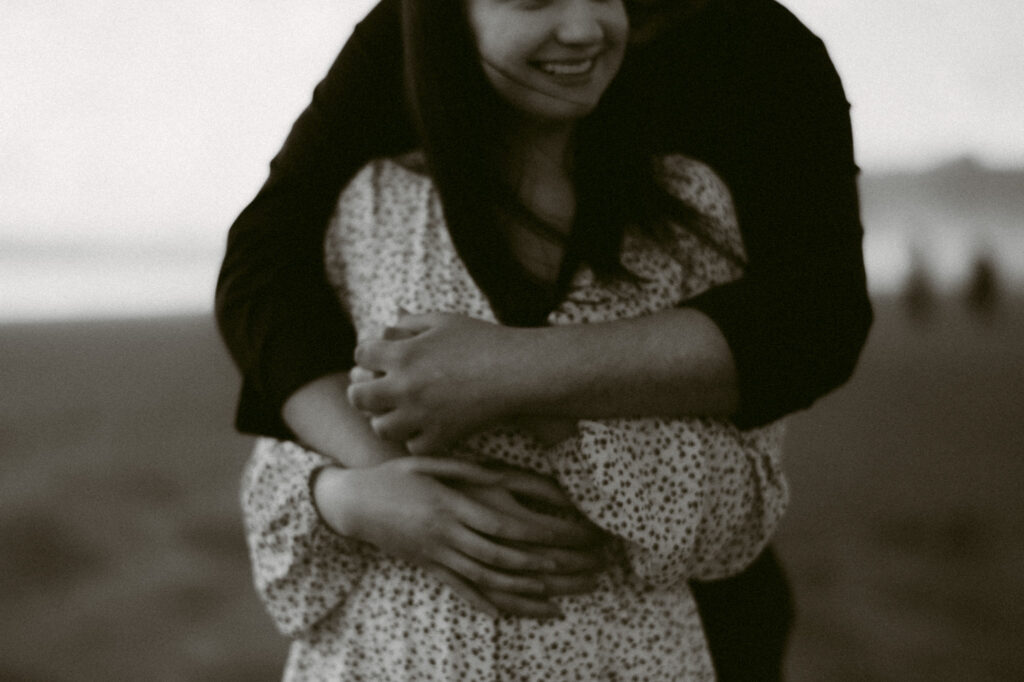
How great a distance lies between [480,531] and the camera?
3.91 feet

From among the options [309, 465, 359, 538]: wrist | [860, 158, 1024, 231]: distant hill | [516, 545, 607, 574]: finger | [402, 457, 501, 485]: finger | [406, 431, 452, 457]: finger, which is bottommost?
[860, 158, 1024, 231]: distant hill

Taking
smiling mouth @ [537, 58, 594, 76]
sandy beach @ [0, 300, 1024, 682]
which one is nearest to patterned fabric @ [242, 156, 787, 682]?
smiling mouth @ [537, 58, 594, 76]

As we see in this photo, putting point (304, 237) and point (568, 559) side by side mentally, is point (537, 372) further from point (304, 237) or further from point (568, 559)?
point (304, 237)

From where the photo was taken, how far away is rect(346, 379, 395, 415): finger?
1.18 m

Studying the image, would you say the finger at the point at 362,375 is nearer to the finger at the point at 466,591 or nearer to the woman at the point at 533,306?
the woman at the point at 533,306

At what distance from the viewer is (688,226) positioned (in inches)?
50.2

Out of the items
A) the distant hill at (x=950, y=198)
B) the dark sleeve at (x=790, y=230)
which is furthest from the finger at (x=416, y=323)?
the distant hill at (x=950, y=198)

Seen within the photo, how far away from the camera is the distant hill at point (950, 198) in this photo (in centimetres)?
1377

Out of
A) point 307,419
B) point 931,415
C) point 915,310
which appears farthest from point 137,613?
point 915,310

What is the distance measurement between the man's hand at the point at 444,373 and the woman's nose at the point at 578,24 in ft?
1.19

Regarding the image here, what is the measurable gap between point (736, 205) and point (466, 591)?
0.67 m

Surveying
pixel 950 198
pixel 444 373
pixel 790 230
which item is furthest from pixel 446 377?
pixel 950 198

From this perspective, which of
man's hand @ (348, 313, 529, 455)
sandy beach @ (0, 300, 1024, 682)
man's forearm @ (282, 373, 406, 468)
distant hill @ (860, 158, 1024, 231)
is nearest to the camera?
man's hand @ (348, 313, 529, 455)

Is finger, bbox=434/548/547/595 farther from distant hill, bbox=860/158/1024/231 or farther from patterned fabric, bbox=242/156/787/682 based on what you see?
distant hill, bbox=860/158/1024/231
